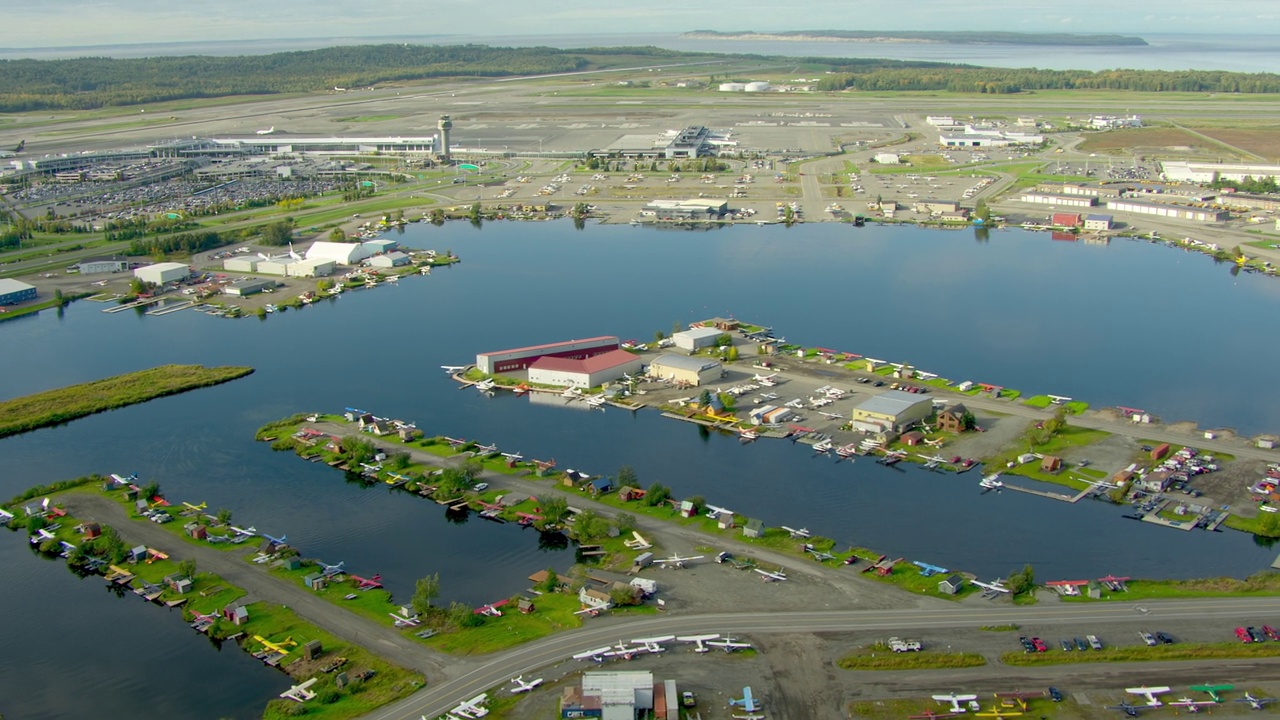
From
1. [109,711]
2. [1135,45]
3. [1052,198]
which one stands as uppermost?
[1135,45]

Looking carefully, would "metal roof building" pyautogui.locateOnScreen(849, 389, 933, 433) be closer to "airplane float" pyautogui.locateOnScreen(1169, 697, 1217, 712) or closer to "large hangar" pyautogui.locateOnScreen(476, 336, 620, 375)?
"large hangar" pyautogui.locateOnScreen(476, 336, 620, 375)

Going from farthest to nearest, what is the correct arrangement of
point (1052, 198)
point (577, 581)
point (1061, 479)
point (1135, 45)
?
point (1135, 45)
point (1052, 198)
point (1061, 479)
point (577, 581)

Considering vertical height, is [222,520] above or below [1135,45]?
below

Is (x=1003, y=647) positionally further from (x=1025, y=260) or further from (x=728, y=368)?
(x=1025, y=260)

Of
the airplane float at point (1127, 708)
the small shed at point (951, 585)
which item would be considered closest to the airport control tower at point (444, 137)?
the small shed at point (951, 585)

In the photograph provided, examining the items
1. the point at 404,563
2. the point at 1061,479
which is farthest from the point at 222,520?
the point at 1061,479

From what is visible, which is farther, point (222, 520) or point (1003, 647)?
point (222, 520)

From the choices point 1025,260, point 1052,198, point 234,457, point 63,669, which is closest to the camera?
point 63,669
